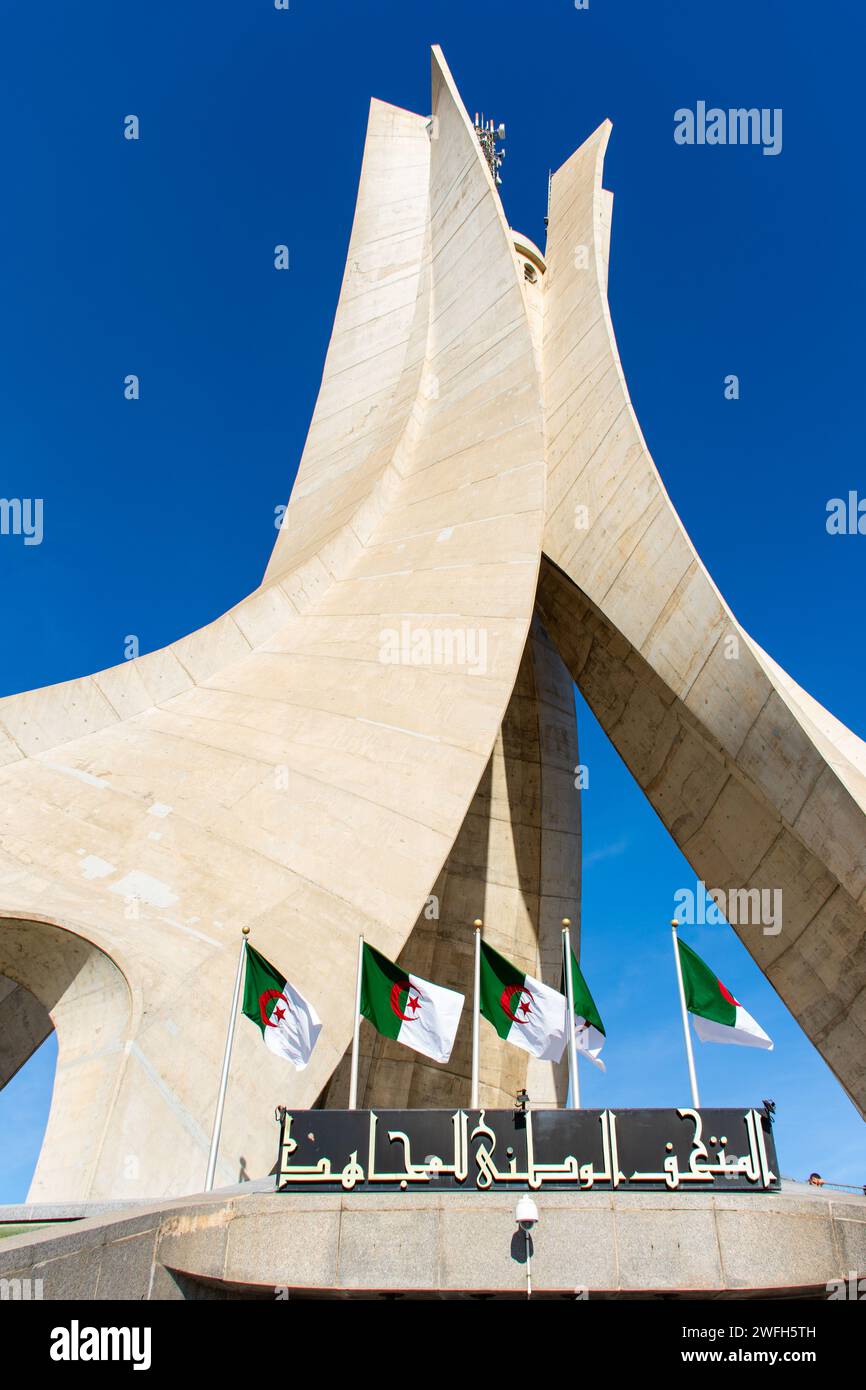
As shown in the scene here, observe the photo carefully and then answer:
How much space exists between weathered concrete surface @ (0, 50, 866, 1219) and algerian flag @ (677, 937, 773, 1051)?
2485 mm

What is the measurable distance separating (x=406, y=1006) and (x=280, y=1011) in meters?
0.86

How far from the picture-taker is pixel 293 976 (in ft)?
24.2

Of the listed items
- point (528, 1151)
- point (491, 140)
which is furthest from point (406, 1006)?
point (491, 140)

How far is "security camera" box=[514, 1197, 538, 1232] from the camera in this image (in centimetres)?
467

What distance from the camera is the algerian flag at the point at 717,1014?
6617 millimetres

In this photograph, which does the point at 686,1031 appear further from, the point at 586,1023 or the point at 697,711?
the point at 697,711

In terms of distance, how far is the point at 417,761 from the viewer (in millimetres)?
9633

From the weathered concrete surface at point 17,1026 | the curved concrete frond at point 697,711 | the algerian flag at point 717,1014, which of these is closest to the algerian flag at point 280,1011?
the algerian flag at point 717,1014

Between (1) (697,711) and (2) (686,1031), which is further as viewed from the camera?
(1) (697,711)

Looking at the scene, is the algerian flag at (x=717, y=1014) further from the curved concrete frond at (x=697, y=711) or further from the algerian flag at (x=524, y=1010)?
the curved concrete frond at (x=697, y=711)

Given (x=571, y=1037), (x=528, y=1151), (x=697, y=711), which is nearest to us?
(x=528, y=1151)

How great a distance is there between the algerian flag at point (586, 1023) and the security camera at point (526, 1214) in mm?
2253

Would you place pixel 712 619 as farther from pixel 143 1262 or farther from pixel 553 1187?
pixel 143 1262
